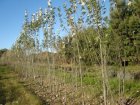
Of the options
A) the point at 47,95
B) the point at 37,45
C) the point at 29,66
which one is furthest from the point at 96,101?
the point at 29,66

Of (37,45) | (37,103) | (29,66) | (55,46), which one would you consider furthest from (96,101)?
(29,66)

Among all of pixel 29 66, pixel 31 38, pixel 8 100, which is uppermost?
pixel 31 38

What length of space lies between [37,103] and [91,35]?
5.97 meters

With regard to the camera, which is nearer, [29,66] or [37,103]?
[37,103]

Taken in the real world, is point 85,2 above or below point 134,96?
above

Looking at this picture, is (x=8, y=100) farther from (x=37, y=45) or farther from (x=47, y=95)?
(x=37, y=45)

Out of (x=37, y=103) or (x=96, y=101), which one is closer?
(x=96, y=101)

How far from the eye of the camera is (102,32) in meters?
12.2

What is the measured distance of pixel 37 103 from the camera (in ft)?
62.5

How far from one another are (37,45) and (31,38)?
1619 millimetres

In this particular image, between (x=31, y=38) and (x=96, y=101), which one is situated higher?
(x=31, y=38)

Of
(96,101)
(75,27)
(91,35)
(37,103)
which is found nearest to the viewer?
(91,35)

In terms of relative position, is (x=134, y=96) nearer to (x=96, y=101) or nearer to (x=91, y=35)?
(x=96, y=101)

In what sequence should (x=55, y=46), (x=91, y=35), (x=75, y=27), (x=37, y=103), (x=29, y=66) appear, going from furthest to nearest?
(x=29, y=66)
(x=55, y=46)
(x=37, y=103)
(x=75, y=27)
(x=91, y=35)
